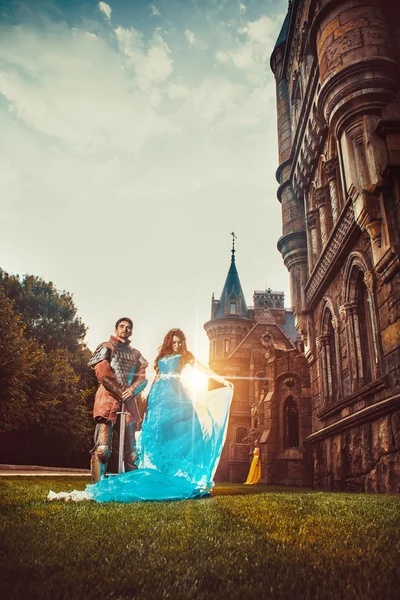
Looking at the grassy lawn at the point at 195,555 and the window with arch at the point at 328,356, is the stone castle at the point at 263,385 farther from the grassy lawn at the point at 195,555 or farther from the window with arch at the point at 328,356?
the grassy lawn at the point at 195,555

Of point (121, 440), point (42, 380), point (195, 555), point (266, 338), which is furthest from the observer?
point (266, 338)

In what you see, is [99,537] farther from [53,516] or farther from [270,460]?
[270,460]

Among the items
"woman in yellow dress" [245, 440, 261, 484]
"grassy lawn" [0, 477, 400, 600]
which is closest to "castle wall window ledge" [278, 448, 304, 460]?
"woman in yellow dress" [245, 440, 261, 484]

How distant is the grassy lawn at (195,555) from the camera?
1.74m

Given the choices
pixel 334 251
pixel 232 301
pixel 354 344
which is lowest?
pixel 354 344

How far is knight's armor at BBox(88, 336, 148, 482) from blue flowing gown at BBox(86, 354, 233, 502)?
1.29 feet

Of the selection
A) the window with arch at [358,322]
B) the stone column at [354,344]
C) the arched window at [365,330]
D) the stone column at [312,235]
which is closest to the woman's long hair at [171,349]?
the window with arch at [358,322]

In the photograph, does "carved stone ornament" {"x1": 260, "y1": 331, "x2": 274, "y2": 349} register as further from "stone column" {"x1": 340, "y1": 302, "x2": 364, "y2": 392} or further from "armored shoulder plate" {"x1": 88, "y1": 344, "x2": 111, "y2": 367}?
"armored shoulder plate" {"x1": 88, "y1": 344, "x2": 111, "y2": 367}

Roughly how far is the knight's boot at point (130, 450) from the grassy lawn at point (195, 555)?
2.94 m

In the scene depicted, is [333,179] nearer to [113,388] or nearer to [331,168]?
[331,168]

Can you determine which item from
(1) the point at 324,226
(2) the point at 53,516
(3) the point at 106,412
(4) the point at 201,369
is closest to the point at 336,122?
(1) the point at 324,226

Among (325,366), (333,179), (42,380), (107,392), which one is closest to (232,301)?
(42,380)

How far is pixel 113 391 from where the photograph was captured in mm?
6770

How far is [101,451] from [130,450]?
1.59 ft
